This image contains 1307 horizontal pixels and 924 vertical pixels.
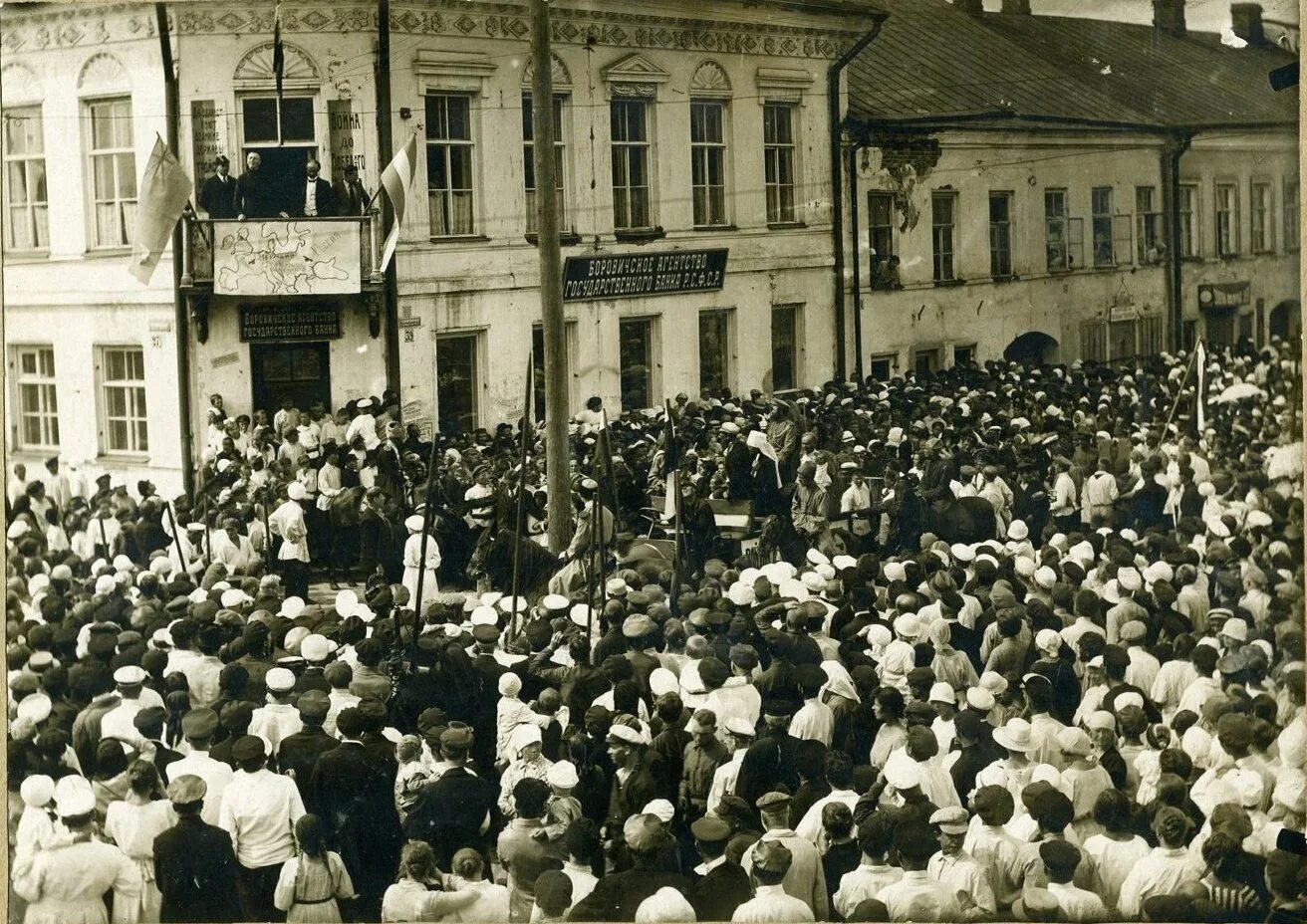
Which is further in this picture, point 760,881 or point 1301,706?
point 1301,706

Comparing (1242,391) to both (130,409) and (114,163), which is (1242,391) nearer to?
(130,409)

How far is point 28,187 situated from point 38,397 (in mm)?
1374

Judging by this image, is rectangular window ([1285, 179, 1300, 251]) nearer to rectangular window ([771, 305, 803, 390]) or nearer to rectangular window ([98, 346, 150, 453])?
rectangular window ([771, 305, 803, 390])

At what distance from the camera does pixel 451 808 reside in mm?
8328

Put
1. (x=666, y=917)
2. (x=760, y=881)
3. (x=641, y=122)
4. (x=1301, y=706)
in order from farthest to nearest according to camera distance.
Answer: (x=641, y=122) → (x=1301, y=706) → (x=666, y=917) → (x=760, y=881)

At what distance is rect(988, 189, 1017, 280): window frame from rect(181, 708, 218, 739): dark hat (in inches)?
242

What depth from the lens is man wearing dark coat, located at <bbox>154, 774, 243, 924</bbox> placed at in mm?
7793

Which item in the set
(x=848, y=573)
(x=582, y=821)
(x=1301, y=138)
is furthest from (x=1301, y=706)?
(x=582, y=821)

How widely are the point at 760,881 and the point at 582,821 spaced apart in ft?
3.35

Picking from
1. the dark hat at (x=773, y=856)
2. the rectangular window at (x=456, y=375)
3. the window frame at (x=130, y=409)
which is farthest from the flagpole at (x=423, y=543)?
the dark hat at (x=773, y=856)

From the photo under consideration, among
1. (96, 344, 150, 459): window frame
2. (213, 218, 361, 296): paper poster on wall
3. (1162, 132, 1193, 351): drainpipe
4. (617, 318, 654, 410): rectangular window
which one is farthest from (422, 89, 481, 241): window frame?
(1162, 132, 1193, 351): drainpipe

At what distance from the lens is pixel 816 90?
1097 cm


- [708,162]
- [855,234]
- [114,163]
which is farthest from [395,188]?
[855,234]

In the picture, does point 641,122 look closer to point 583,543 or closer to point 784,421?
point 784,421
